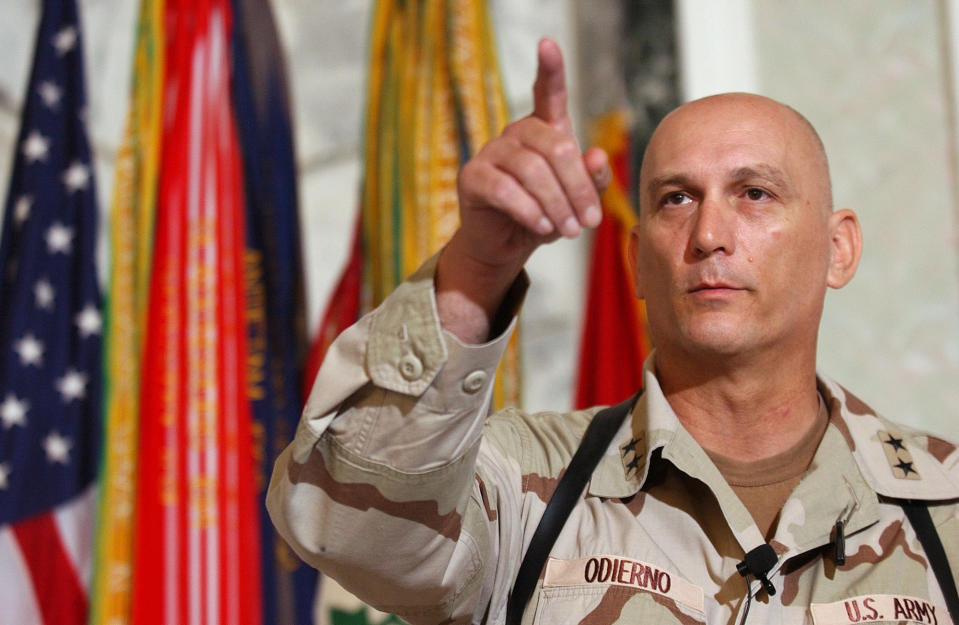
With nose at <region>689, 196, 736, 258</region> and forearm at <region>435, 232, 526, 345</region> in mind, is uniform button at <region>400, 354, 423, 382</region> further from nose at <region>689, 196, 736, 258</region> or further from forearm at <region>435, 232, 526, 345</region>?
nose at <region>689, 196, 736, 258</region>

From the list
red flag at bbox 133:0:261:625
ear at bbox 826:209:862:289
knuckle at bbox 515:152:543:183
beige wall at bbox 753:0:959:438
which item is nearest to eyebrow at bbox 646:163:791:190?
ear at bbox 826:209:862:289

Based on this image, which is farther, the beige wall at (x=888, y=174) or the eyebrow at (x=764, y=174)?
the beige wall at (x=888, y=174)

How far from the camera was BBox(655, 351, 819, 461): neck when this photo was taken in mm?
1175

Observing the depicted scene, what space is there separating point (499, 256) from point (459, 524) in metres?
0.25

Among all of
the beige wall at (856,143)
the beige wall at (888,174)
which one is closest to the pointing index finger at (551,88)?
the beige wall at (856,143)

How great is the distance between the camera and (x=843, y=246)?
1322 mm

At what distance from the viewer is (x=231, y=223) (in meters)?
2.12

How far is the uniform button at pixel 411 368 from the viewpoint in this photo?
2.61ft

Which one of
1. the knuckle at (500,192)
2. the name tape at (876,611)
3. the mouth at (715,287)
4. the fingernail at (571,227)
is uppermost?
the knuckle at (500,192)

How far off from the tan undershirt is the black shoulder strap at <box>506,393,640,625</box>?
0.13 meters

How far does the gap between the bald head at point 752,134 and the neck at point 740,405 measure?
227 mm

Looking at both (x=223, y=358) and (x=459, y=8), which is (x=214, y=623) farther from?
(x=459, y=8)

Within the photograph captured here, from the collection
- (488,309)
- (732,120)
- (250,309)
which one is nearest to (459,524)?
(488,309)

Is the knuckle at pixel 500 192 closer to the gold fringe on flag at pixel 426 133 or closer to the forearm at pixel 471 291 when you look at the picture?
the forearm at pixel 471 291
